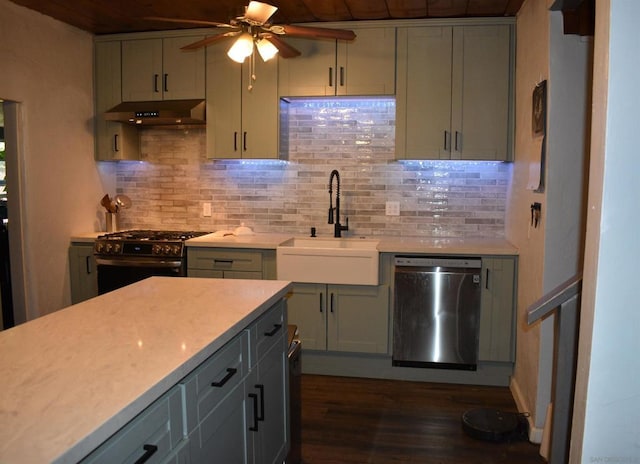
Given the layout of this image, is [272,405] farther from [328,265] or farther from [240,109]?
[240,109]

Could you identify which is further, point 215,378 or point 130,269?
point 130,269

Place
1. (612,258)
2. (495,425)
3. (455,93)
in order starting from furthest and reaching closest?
(455,93) → (495,425) → (612,258)

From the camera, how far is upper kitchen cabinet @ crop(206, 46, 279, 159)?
159 inches

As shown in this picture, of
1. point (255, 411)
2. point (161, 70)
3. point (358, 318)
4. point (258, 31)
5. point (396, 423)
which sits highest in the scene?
point (161, 70)

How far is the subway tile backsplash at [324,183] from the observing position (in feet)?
13.7

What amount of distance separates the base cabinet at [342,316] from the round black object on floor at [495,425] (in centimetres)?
85

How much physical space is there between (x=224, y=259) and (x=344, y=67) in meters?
1.60

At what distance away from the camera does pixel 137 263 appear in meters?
3.93

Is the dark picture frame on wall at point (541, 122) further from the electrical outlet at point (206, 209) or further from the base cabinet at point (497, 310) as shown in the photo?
the electrical outlet at point (206, 209)

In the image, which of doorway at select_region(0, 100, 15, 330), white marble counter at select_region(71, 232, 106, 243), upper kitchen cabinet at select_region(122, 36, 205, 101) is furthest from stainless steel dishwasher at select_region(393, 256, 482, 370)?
doorway at select_region(0, 100, 15, 330)

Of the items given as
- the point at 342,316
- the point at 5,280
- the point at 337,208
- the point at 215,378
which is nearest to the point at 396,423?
the point at 342,316

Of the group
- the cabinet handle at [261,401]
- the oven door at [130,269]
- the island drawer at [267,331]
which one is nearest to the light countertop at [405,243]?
the oven door at [130,269]

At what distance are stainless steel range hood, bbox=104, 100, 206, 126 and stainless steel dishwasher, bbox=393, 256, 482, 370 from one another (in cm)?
183

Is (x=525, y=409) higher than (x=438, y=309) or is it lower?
lower
